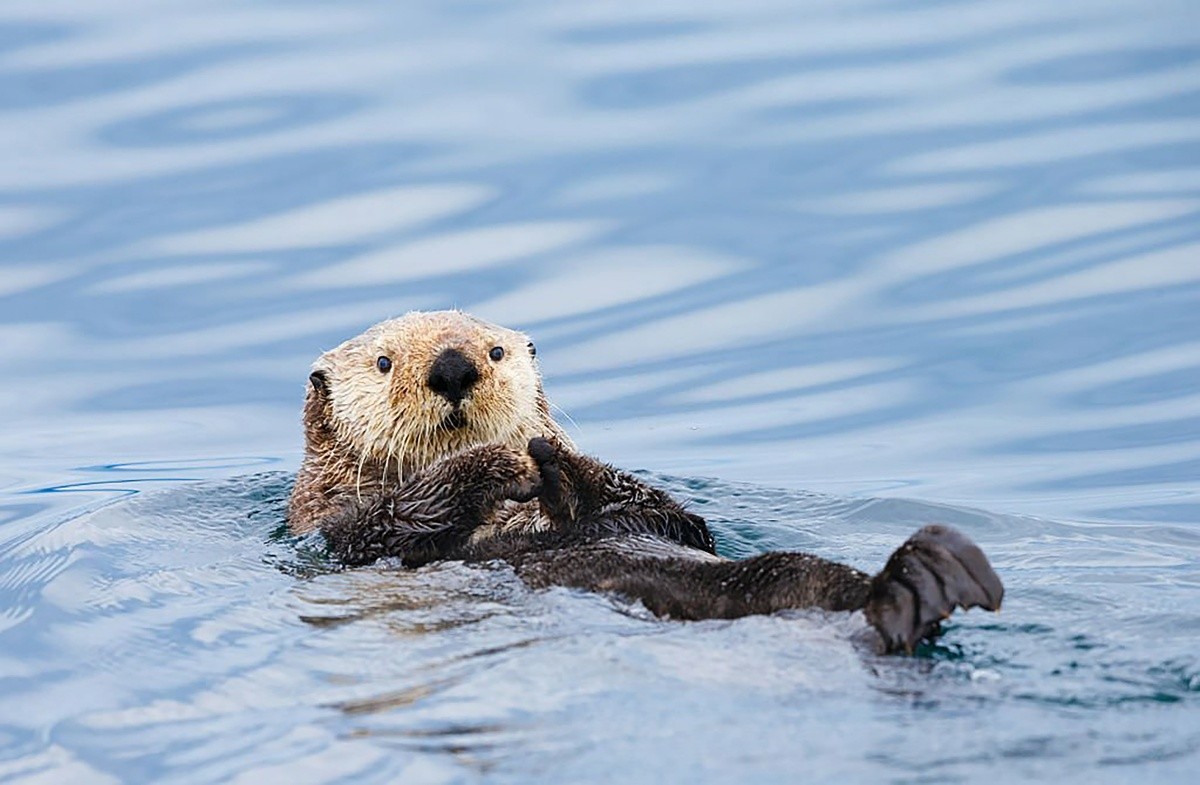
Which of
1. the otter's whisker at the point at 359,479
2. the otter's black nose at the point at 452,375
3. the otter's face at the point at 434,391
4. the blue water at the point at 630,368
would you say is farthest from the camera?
the otter's whisker at the point at 359,479

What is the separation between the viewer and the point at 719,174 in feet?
34.0

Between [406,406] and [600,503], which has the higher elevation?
[406,406]

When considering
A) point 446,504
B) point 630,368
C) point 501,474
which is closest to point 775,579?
point 501,474

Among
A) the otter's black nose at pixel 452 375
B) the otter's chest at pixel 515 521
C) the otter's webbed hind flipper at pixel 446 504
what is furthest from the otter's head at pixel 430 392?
the otter's webbed hind flipper at pixel 446 504

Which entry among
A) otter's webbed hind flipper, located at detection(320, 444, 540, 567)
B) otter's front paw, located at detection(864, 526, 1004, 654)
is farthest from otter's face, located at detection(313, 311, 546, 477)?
otter's front paw, located at detection(864, 526, 1004, 654)

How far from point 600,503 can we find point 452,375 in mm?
672

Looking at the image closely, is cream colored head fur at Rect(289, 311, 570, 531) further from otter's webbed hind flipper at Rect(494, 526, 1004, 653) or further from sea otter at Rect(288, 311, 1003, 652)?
otter's webbed hind flipper at Rect(494, 526, 1004, 653)

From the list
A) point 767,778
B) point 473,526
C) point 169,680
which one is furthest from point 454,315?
point 767,778

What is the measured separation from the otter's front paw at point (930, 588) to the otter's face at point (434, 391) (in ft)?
6.74

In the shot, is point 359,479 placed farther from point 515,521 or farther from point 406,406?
point 515,521

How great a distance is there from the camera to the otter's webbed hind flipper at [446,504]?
17.8 feet

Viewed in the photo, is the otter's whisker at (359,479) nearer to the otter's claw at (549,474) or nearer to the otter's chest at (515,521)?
the otter's chest at (515,521)

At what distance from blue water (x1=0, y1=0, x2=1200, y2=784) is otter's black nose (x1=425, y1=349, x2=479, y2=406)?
733mm

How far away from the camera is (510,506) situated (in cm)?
605
